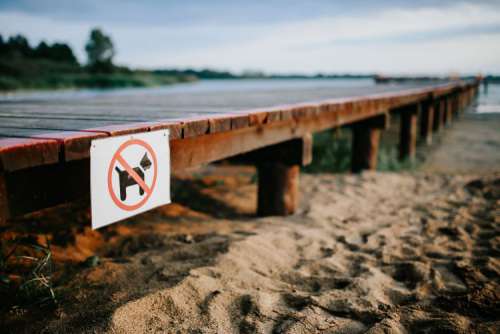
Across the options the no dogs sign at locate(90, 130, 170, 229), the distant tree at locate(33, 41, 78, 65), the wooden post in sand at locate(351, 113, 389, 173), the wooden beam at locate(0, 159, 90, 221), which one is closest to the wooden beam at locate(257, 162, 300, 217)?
the no dogs sign at locate(90, 130, 170, 229)

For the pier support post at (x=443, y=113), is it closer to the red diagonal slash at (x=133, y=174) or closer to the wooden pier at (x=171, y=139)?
the wooden pier at (x=171, y=139)

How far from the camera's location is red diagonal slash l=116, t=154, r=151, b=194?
1.84 m

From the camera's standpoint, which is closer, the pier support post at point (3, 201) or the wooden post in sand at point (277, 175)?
the pier support post at point (3, 201)

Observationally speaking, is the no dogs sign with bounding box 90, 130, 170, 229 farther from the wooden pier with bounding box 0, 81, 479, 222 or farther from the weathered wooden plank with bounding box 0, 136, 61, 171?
the weathered wooden plank with bounding box 0, 136, 61, 171

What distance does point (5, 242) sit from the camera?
10.3 feet

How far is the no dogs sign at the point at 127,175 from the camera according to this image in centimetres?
176

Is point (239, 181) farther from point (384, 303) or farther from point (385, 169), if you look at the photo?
point (384, 303)

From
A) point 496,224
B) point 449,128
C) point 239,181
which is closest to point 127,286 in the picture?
point 496,224

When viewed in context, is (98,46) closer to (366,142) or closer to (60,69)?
(60,69)

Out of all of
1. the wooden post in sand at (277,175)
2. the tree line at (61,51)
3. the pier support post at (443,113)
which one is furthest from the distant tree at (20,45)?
the wooden post in sand at (277,175)

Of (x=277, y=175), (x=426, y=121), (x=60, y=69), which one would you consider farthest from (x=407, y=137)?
(x=60, y=69)

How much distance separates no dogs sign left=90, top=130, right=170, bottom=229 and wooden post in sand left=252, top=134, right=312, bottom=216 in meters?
2.12

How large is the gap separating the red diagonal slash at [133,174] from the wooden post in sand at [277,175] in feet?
7.41

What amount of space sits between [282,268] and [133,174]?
1345 mm
